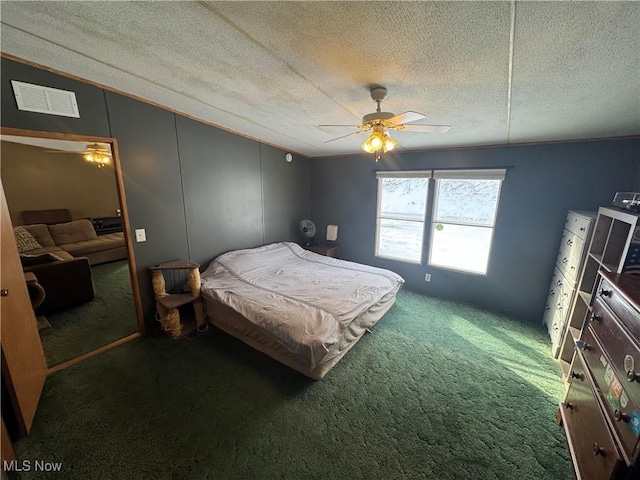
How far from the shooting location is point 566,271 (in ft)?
7.84

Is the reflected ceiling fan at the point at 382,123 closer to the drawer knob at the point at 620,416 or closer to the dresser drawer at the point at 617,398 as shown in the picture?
the dresser drawer at the point at 617,398

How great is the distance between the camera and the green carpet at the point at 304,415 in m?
1.39

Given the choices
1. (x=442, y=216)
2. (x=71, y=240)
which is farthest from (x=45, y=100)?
(x=442, y=216)

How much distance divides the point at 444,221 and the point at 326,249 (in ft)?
6.42

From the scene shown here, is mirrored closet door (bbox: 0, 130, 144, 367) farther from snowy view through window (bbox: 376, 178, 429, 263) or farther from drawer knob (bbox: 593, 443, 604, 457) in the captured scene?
drawer knob (bbox: 593, 443, 604, 457)

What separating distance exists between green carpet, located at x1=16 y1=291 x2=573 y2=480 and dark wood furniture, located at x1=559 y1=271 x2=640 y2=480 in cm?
24

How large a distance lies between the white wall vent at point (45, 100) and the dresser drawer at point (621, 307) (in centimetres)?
394

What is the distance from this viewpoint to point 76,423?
1.62 meters

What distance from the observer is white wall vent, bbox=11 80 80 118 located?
176cm

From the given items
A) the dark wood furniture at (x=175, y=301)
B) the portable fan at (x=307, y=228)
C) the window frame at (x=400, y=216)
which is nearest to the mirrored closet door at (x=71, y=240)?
the dark wood furniture at (x=175, y=301)

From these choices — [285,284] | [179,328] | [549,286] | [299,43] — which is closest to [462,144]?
[549,286]

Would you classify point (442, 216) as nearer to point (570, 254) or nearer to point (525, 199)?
point (525, 199)

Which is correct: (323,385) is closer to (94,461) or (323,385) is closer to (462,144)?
(94,461)

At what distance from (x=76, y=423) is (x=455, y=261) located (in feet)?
14.1
